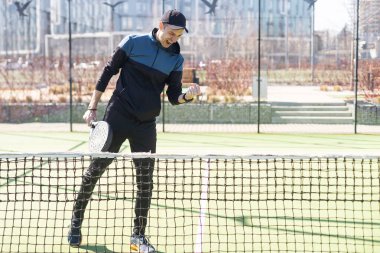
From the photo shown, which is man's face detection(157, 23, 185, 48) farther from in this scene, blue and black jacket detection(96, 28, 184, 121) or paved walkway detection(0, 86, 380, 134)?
paved walkway detection(0, 86, 380, 134)

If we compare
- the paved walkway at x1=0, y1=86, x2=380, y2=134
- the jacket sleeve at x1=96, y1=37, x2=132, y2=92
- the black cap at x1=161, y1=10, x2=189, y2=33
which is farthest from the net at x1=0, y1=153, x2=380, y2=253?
the paved walkway at x1=0, y1=86, x2=380, y2=134

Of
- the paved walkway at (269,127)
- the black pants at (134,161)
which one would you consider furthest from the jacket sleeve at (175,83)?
the paved walkway at (269,127)

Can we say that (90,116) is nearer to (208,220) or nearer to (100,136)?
(100,136)

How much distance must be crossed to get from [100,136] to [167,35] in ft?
2.39

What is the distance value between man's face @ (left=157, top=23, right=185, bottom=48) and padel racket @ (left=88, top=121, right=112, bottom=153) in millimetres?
601

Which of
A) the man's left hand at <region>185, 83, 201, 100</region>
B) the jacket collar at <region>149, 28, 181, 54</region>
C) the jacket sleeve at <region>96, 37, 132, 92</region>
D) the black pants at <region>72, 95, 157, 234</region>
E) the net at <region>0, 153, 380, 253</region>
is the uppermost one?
the jacket collar at <region>149, 28, 181, 54</region>

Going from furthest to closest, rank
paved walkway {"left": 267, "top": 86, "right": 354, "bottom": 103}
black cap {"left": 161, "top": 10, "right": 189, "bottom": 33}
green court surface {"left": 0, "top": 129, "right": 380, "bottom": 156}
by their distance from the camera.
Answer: paved walkway {"left": 267, "top": 86, "right": 354, "bottom": 103}, green court surface {"left": 0, "top": 129, "right": 380, "bottom": 156}, black cap {"left": 161, "top": 10, "right": 189, "bottom": 33}

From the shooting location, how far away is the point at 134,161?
393 cm

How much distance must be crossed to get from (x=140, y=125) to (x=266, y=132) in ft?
25.7

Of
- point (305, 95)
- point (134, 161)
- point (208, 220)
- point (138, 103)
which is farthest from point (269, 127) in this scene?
point (138, 103)

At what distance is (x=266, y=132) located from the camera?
1152 cm

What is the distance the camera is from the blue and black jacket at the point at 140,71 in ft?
12.6

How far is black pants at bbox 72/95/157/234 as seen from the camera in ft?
12.7

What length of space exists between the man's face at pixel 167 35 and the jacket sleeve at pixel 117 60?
201 mm
